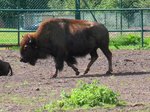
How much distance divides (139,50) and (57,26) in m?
7.70

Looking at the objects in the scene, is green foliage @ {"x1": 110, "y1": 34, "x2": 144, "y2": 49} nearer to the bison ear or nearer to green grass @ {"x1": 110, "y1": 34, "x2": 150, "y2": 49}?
green grass @ {"x1": 110, "y1": 34, "x2": 150, "y2": 49}

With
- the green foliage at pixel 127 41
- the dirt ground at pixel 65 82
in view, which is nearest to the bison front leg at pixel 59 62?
the dirt ground at pixel 65 82

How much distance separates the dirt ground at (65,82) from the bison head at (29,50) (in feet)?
1.35

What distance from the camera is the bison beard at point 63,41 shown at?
50.9 ft

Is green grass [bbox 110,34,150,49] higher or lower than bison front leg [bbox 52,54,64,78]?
lower

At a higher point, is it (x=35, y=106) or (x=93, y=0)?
(x=35, y=106)

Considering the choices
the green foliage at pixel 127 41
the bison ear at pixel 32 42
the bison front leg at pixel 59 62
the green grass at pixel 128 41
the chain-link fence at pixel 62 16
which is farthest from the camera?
the green foliage at pixel 127 41

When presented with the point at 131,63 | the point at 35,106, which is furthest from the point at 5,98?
the point at 131,63

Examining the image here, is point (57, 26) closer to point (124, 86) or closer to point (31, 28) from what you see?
point (124, 86)

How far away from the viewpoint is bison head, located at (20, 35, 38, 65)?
51.4 feet

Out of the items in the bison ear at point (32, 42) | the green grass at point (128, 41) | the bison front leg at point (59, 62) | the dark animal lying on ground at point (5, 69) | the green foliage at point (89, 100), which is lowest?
the green grass at point (128, 41)

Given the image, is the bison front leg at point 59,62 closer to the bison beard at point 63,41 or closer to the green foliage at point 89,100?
the bison beard at point 63,41

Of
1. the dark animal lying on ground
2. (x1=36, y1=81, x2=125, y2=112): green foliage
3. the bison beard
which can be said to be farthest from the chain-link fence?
(x1=36, y1=81, x2=125, y2=112): green foliage

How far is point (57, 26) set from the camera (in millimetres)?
15555
